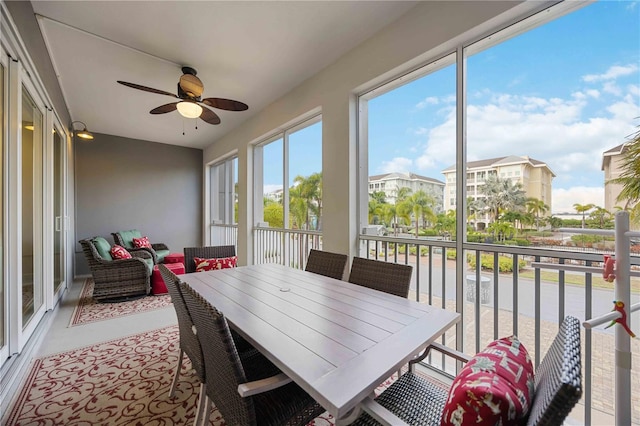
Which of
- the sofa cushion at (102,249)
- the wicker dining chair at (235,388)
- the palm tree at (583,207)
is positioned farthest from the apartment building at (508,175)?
the sofa cushion at (102,249)

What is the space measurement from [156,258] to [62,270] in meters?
1.26

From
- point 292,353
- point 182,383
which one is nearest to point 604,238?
point 292,353

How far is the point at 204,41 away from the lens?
8.59ft

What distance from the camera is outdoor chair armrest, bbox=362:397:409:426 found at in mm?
856

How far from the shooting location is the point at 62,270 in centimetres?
409

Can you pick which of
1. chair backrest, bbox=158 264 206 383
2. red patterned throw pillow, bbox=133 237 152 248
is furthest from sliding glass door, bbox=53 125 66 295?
chair backrest, bbox=158 264 206 383

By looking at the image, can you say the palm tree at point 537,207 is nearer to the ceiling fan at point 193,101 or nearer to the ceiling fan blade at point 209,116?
the ceiling fan at point 193,101

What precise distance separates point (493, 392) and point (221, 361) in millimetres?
927

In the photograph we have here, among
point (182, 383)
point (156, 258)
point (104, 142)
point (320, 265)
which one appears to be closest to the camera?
point (182, 383)

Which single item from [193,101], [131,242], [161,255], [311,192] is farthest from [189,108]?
[131,242]

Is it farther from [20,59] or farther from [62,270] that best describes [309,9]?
[62,270]

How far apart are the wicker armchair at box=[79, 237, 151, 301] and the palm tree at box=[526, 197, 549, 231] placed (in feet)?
14.9

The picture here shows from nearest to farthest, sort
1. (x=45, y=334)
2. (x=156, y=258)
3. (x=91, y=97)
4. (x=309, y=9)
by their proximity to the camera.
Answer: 1. (x=309, y=9)
2. (x=45, y=334)
3. (x=91, y=97)
4. (x=156, y=258)

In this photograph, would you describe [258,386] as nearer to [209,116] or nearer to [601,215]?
[601,215]
